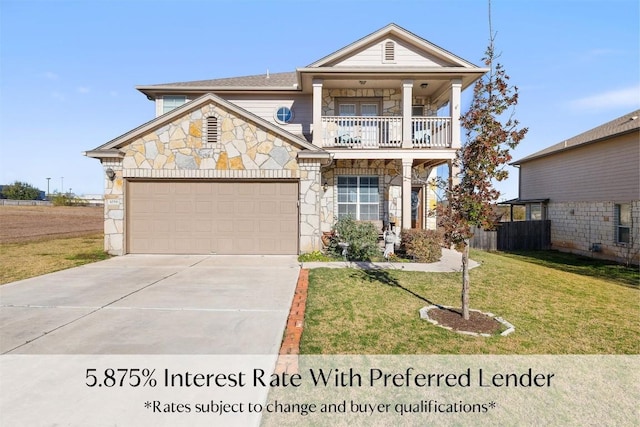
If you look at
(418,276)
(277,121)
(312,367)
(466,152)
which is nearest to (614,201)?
(418,276)

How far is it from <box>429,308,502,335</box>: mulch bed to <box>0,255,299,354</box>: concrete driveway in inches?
90.5

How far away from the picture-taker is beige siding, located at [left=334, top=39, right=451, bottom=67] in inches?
531

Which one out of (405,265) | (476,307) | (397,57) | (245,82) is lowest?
(476,307)

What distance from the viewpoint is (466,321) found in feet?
16.8

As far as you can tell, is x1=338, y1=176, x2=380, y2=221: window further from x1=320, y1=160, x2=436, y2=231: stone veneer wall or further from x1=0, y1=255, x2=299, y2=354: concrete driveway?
x1=0, y1=255, x2=299, y2=354: concrete driveway

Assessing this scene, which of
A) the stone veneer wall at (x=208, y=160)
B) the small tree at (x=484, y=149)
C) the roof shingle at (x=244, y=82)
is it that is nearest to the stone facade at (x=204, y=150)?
the stone veneer wall at (x=208, y=160)

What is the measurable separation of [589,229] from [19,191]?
78.0 metres

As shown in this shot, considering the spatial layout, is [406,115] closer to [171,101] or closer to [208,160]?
[208,160]

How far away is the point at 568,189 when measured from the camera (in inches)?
654

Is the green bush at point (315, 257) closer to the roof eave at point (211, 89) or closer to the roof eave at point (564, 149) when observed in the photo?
the roof eave at point (211, 89)

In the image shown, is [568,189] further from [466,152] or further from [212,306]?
[212,306]

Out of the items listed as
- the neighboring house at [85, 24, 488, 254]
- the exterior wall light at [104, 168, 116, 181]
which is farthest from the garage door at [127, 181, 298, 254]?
the exterior wall light at [104, 168, 116, 181]

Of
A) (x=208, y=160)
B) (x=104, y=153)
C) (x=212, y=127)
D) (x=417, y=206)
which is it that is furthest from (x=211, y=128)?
(x=417, y=206)

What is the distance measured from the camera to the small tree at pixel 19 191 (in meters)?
60.6
